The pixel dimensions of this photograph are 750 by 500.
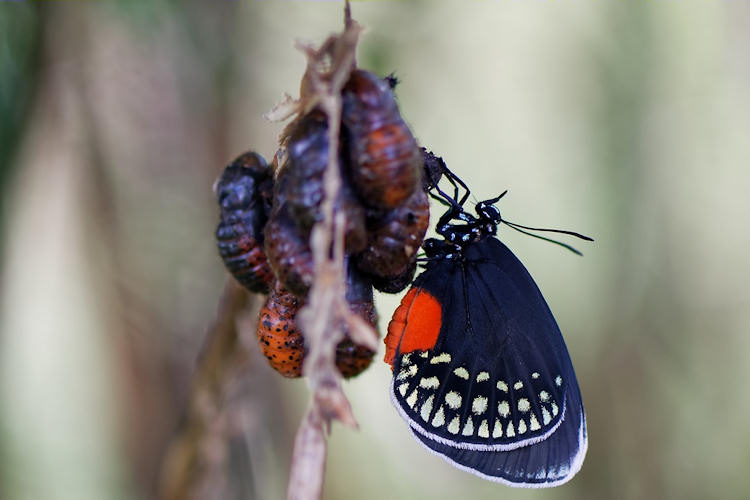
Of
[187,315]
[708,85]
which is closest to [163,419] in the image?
[187,315]

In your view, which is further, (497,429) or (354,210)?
(497,429)

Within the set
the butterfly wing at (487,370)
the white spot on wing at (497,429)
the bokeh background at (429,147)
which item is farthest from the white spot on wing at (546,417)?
the bokeh background at (429,147)

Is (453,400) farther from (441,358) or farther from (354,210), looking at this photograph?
(354,210)

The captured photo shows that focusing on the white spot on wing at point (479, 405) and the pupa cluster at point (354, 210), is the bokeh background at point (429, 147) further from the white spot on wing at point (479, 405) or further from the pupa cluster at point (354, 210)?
the pupa cluster at point (354, 210)

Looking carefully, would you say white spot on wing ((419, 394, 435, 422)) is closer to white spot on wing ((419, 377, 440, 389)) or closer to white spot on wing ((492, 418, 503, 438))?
white spot on wing ((419, 377, 440, 389))

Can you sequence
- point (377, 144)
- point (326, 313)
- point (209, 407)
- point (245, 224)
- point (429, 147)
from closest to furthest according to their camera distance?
point (326, 313) < point (377, 144) < point (245, 224) < point (209, 407) < point (429, 147)

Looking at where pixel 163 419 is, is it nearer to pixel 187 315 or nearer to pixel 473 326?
pixel 187 315

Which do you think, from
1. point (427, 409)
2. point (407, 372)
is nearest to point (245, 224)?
point (407, 372)

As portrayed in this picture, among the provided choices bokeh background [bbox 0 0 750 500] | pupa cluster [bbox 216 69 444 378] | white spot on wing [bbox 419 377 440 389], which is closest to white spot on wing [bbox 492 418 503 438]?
white spot on wing [bbox 419 377 440 389]
